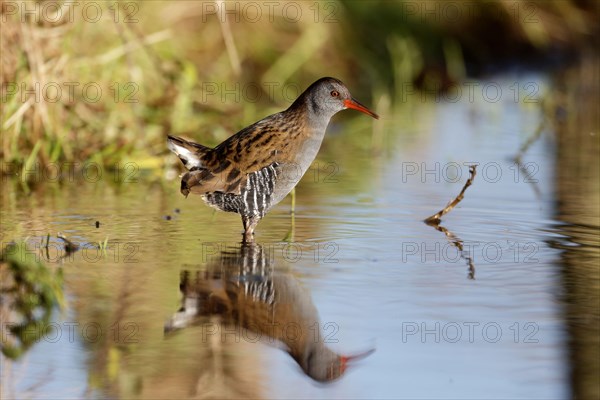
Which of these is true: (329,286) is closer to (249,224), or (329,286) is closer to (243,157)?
(249,224)

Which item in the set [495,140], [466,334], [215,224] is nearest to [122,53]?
[215,224]

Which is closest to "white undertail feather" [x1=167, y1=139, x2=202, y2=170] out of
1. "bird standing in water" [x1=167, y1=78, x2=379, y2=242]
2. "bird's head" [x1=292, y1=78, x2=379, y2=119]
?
"bird standing in water" [x1=167, y1=78, x2=379, y2=242]

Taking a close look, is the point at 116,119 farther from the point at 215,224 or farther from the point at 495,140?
the point at 495,140

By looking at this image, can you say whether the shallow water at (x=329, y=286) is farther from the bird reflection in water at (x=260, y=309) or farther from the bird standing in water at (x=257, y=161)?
the bird standing in water at (x=257, y=161)

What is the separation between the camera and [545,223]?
688 centimetres

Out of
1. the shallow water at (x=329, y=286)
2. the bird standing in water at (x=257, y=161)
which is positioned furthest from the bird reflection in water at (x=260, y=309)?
the bird standing in water at (x=257, y=161)

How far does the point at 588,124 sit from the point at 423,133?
182 centimetres

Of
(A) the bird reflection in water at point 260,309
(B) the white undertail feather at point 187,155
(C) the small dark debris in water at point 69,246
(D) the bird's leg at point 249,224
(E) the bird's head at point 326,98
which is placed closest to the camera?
(A) the bird reflection in water at point 260,309

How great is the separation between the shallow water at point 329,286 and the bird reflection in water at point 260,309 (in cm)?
2

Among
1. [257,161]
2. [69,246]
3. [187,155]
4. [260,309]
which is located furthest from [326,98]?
[260,309]

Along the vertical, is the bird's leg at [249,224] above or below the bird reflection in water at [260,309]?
above

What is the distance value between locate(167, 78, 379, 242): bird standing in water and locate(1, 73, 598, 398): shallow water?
0.68 ft

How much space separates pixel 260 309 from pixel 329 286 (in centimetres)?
52

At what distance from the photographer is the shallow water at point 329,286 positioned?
4105 mm
